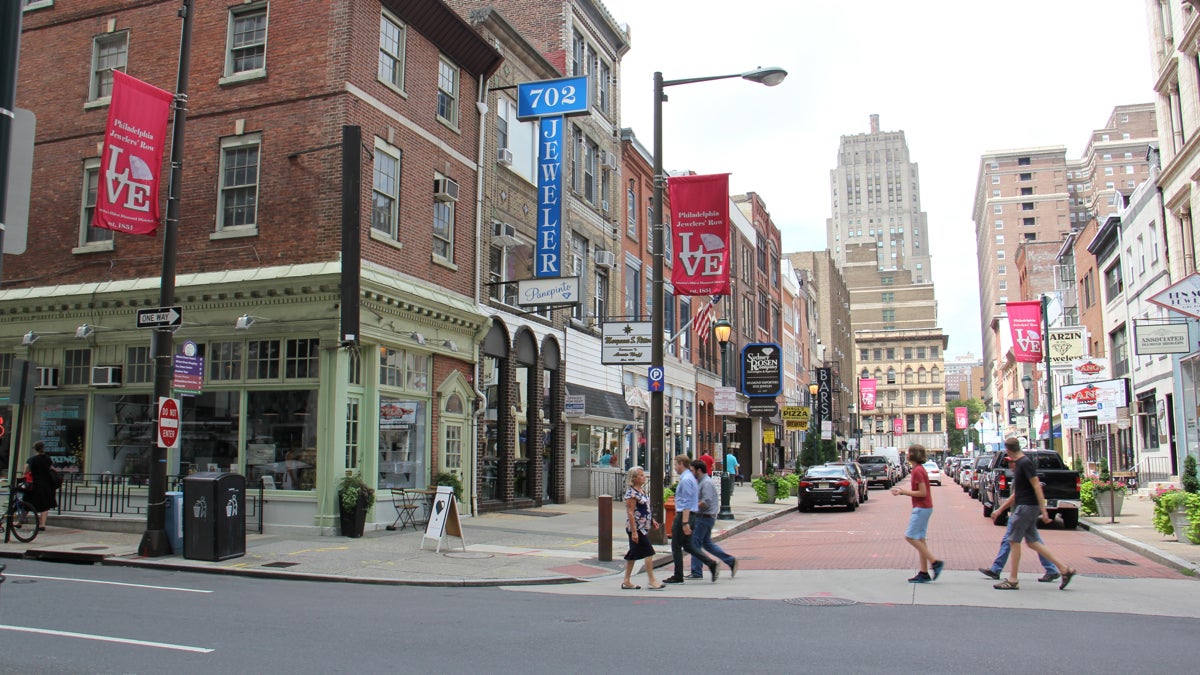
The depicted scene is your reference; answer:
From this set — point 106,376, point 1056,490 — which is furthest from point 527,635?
point 1056,490

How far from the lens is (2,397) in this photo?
19.8 metres

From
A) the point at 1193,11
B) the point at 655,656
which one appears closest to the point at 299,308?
the point at 655,656

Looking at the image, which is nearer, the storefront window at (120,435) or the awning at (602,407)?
the storefront window at (120,435)

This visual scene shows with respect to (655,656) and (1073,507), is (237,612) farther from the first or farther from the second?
(1073,507)

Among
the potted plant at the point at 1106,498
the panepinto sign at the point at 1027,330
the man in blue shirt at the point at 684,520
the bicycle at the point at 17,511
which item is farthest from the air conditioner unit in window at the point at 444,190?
the panepinto sign at the point at 1027,330

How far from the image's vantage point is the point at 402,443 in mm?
19281

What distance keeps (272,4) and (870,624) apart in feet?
52.7

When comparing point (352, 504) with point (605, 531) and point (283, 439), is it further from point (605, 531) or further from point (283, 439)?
point (605, 531)

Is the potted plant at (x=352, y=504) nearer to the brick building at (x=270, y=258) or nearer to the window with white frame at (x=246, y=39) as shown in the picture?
the brick building at (x=270, y=258)

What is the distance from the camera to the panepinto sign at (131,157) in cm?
1506

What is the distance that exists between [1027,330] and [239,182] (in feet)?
112

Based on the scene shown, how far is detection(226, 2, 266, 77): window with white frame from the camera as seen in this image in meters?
18.5

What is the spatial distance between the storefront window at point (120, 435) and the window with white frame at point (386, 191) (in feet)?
19.5

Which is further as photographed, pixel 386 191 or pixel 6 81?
pixel 386 191
